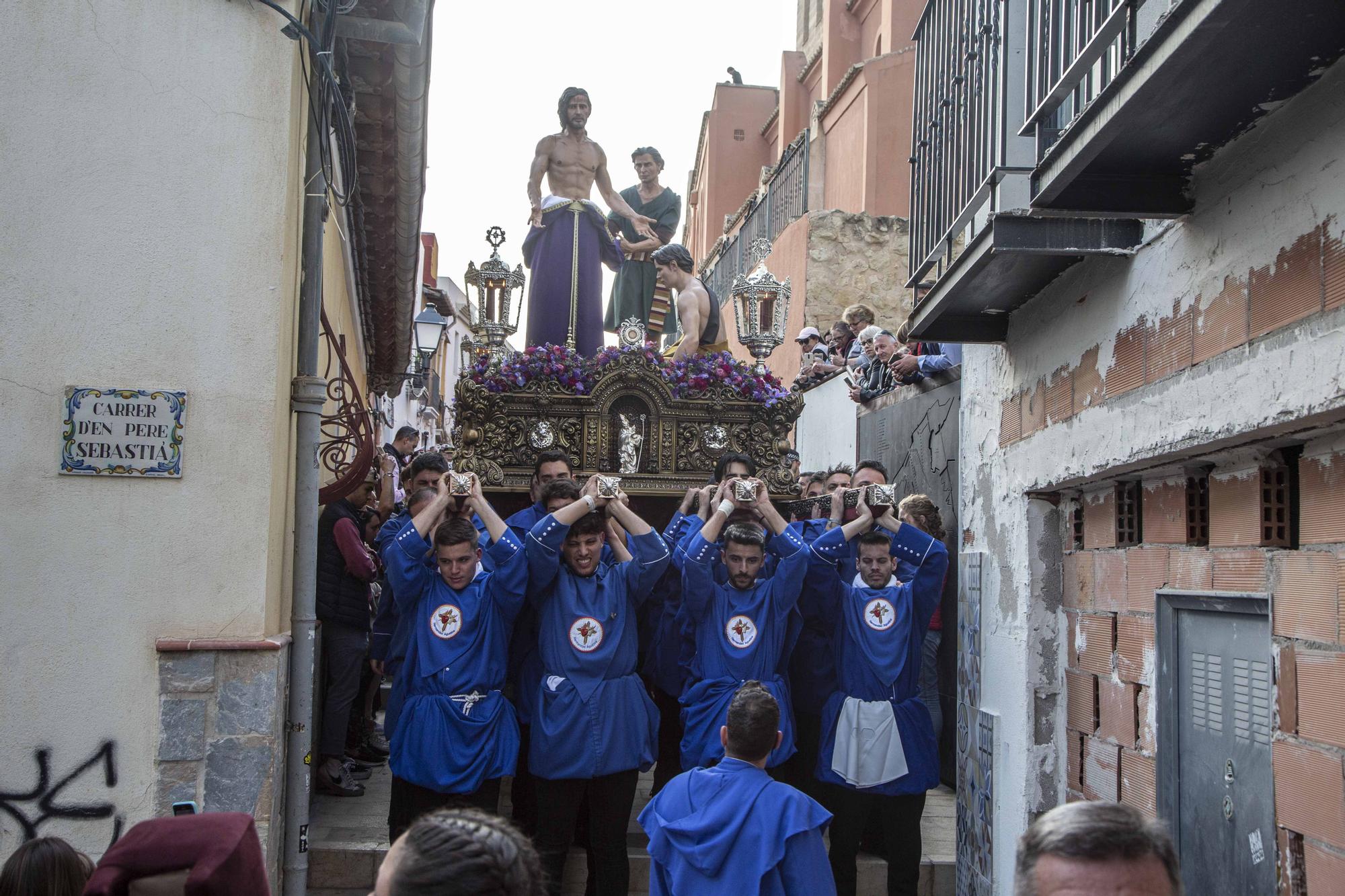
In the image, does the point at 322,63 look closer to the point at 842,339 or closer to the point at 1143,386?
the point at 1143,386

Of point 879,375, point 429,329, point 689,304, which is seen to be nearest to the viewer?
point 689,304

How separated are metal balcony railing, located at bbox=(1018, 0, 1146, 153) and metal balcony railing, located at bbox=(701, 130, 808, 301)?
35.9 ft

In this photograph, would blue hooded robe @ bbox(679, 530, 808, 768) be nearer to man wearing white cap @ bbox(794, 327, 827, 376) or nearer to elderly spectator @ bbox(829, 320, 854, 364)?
elderly spectator @ bbox(829, 320, 854, 364)

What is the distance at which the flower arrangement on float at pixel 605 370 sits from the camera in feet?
26.8

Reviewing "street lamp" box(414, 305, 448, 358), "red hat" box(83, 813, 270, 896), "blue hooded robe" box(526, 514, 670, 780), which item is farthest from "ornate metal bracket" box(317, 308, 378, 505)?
"street lamp" box(414, 305, 448, 358)

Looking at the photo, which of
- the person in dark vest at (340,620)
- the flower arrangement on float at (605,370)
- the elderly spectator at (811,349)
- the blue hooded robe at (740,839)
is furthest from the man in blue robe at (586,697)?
the elderly spectator at (811,349)

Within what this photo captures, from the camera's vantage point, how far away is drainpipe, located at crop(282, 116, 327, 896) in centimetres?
510

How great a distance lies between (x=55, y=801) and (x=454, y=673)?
1592 millimetres

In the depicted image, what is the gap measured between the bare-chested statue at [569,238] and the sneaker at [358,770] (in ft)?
11.5

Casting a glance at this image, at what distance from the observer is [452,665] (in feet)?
17.6

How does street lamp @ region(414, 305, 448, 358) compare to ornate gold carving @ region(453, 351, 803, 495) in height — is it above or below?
above

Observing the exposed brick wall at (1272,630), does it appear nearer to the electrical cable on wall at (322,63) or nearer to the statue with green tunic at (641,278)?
the electrical cable on wall at (322,63)

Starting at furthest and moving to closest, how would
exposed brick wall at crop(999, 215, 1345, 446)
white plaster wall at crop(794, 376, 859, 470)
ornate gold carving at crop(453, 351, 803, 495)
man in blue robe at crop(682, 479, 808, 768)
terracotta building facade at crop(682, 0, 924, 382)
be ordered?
terracotta building facade at crop(682, 0, 924, 382) < white plaster wall at crop(794, 376, 859, 470) < ornate gold carving at crop(453, 351, 803, 495) < man in blue robe at crop(682, 479, 808, 768) < exposed brick wall at crop(999, 215, 1345, 446)

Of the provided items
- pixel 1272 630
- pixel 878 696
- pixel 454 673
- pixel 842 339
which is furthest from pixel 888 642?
pixel 842 339
